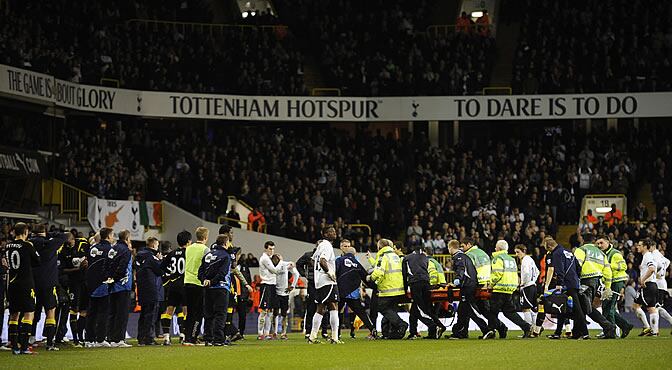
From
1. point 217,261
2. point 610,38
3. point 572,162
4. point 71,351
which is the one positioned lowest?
point 71,351

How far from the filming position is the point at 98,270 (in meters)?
20.7

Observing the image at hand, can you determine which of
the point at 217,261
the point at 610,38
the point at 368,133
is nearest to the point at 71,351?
the point at 217,261

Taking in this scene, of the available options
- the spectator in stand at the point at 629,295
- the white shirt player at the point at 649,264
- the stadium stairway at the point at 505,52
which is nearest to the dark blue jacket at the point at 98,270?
the white shirt player at the point at 649,264

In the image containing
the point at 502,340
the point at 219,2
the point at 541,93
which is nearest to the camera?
the point at 502,340

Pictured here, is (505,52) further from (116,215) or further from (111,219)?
(111,219)

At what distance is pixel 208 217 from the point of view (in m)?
39.7

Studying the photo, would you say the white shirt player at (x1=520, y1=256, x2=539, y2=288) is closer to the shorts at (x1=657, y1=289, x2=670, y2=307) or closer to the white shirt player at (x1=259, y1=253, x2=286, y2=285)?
the shorts at (x1=657, y1=289, x2=670, y2=307)

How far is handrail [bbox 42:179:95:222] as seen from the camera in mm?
36656

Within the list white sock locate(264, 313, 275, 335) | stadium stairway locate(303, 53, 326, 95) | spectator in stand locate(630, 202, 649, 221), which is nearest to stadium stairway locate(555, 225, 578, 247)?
spectator in stand locate(630, 202, 649, 221)

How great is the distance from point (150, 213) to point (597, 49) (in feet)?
57.7

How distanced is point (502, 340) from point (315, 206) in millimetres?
18074

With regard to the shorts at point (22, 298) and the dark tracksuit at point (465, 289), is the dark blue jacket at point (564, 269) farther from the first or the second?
the shorts at point (22, 298)

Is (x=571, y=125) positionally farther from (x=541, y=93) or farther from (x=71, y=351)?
(x=71, y=351)

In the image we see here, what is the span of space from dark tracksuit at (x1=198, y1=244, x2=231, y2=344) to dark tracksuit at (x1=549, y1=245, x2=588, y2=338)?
623 centimetres
